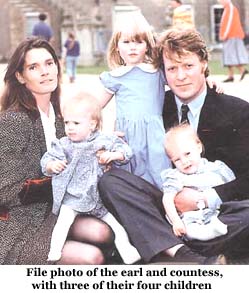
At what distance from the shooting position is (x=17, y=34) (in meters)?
1.49

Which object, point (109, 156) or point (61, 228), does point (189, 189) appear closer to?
point (109, 156)

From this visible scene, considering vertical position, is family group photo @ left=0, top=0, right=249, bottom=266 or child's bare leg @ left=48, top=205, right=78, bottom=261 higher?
family group photo @ left=0, top=0, right=249, bottom=266

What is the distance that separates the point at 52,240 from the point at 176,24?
0.56 metres

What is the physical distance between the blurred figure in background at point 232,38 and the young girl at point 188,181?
221mm

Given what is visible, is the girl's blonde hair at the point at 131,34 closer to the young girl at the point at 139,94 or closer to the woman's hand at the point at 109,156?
the young girl at the point at 139,94

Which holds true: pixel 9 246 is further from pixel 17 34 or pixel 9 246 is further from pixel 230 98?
→ pixel 230 98

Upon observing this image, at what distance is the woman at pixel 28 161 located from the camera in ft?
4.68

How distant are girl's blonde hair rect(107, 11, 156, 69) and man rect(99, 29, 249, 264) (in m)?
0.03

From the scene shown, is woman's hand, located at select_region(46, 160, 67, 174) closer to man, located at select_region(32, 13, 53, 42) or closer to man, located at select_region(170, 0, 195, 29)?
man, located at select_region(32, 13, 53, 42)

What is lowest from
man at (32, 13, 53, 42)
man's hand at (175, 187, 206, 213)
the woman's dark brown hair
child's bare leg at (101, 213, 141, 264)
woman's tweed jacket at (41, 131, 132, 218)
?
child's bare leg at (101, 213, 141, 264)

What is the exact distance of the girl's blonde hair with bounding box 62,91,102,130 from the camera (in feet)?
4.56

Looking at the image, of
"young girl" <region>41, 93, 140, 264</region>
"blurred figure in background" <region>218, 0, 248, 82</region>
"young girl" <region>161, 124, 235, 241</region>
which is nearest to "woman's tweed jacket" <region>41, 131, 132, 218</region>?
"young girl" <region>41, 93, 140, 264</region>

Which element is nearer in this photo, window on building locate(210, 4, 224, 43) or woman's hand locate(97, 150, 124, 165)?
woman's hand locate(97, 150, 124, 165)
